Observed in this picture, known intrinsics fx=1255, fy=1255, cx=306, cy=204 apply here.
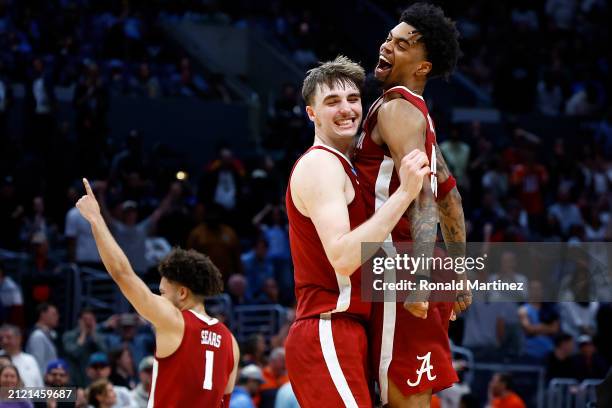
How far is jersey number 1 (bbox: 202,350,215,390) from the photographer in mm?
7161

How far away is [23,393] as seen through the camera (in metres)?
8.35

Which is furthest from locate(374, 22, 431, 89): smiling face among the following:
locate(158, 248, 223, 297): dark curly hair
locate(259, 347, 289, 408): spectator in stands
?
locate(259, 347, 289, 408): spectator in stands

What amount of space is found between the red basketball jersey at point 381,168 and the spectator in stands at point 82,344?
7.41m

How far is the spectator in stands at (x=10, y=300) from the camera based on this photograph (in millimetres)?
13312

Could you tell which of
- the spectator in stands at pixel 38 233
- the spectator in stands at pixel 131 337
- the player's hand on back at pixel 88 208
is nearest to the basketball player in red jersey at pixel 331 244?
the player's hand on back at pixel 88 208

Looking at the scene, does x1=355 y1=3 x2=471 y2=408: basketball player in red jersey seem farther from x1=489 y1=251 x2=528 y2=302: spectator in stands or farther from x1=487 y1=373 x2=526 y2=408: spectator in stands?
x1=487 y1=373 x2=526 y2=408: spectator in stands

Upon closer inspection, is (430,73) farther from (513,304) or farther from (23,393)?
(513,304)

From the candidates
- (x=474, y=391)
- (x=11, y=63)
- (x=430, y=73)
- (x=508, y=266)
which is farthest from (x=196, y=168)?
(x=430, y=73)

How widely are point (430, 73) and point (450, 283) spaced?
1022 mm

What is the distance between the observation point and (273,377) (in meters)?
13.0

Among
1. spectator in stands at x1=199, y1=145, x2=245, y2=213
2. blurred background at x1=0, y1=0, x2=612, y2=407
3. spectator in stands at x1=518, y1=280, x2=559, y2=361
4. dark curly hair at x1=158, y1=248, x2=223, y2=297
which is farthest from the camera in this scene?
spectator in stands at x1=199, y1=145, x2=245, y2=213

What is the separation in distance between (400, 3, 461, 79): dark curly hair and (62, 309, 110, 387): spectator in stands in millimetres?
7540

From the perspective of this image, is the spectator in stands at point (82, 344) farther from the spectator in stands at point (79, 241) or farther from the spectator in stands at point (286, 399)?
the spectator in stands at point (286, 399)

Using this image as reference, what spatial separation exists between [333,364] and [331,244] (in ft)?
1.92
